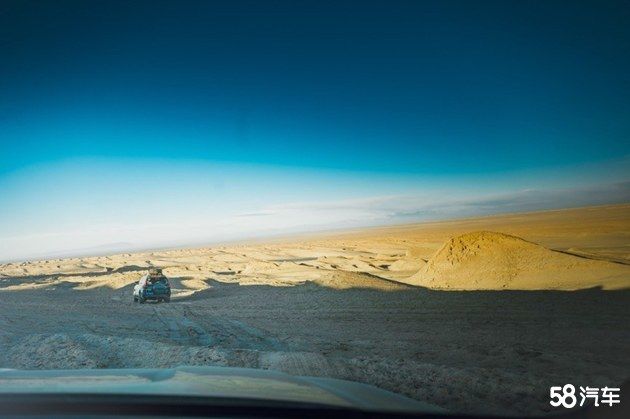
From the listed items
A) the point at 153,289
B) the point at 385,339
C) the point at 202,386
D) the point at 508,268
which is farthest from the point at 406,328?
the point at 153,289

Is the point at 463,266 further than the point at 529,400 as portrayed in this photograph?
Yes

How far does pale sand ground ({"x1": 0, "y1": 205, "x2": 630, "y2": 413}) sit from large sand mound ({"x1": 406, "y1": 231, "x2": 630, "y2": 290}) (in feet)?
0.30

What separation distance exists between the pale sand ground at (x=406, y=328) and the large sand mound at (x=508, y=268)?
93mm

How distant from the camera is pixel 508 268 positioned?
86.1ft

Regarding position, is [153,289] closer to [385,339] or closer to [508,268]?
[385,339]

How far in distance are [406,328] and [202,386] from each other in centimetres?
1181

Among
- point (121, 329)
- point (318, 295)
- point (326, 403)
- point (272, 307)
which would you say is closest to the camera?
A: point (326, 403)

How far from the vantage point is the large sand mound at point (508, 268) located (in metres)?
22.6

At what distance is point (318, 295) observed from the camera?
24094 mm

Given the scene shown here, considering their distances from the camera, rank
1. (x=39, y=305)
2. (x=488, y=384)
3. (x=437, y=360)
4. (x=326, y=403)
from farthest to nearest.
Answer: (x=39, y=305), (x=437, y=360), (x=488, y=384), (x=326, y=403)

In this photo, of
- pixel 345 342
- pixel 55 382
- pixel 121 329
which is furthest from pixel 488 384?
pixel 121 329

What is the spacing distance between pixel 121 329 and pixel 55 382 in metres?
14.1

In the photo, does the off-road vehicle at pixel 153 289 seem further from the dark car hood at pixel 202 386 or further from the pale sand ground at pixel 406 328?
the dark car hood at pixel 202 386

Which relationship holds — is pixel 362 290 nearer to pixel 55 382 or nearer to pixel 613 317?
pixel 613 317
